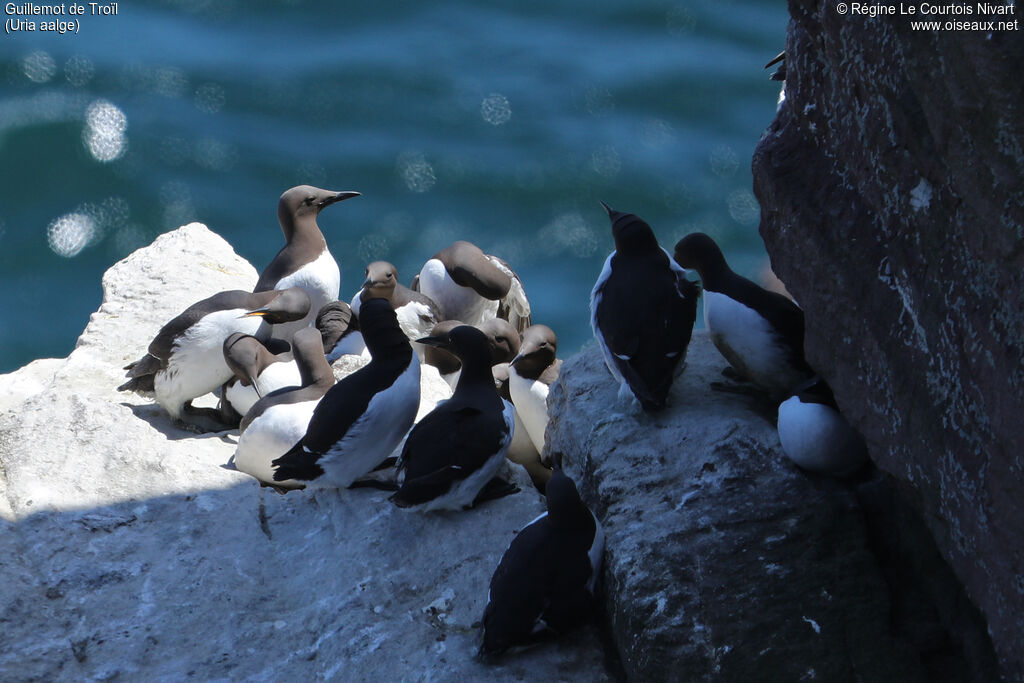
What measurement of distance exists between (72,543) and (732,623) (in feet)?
8.34

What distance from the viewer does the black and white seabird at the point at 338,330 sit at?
19.8 ft

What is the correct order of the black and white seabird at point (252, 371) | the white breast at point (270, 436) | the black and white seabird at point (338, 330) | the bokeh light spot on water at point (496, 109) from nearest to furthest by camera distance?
the white breast at point (270, 436)
the black and white seabird at point (252, 371)
the black and white seabird at point (338, 330)
the bokeh light spot on water at point (496, 109)

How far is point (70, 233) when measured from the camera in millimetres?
10539

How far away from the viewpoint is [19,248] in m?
10.4

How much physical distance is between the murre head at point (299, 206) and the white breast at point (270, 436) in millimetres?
1757

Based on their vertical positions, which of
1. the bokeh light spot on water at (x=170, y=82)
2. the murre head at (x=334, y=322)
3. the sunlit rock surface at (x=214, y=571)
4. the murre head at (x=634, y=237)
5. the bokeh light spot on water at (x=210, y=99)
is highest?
the bokeh light spot on water at (x=170, y=82)

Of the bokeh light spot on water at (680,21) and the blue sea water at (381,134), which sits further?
the bokeh light spot on water at (680,21)

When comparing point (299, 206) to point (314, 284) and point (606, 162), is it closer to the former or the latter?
point (314, 284)

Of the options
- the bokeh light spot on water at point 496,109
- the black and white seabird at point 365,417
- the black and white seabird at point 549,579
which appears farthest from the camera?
the bokeh light spot on water at point 496,109

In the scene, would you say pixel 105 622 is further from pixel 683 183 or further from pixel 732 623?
pixel 683 183

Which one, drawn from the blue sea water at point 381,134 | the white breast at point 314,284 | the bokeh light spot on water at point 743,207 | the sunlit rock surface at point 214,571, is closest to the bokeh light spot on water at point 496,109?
the blue sea water at point 381,134

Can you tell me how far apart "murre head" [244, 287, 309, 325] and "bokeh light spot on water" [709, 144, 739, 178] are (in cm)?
687

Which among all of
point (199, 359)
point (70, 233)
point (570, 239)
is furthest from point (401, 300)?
point (70, 233)

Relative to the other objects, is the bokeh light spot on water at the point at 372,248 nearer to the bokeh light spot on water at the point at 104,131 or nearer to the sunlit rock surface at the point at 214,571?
the bokeh light spot on water at the point at 104,131
